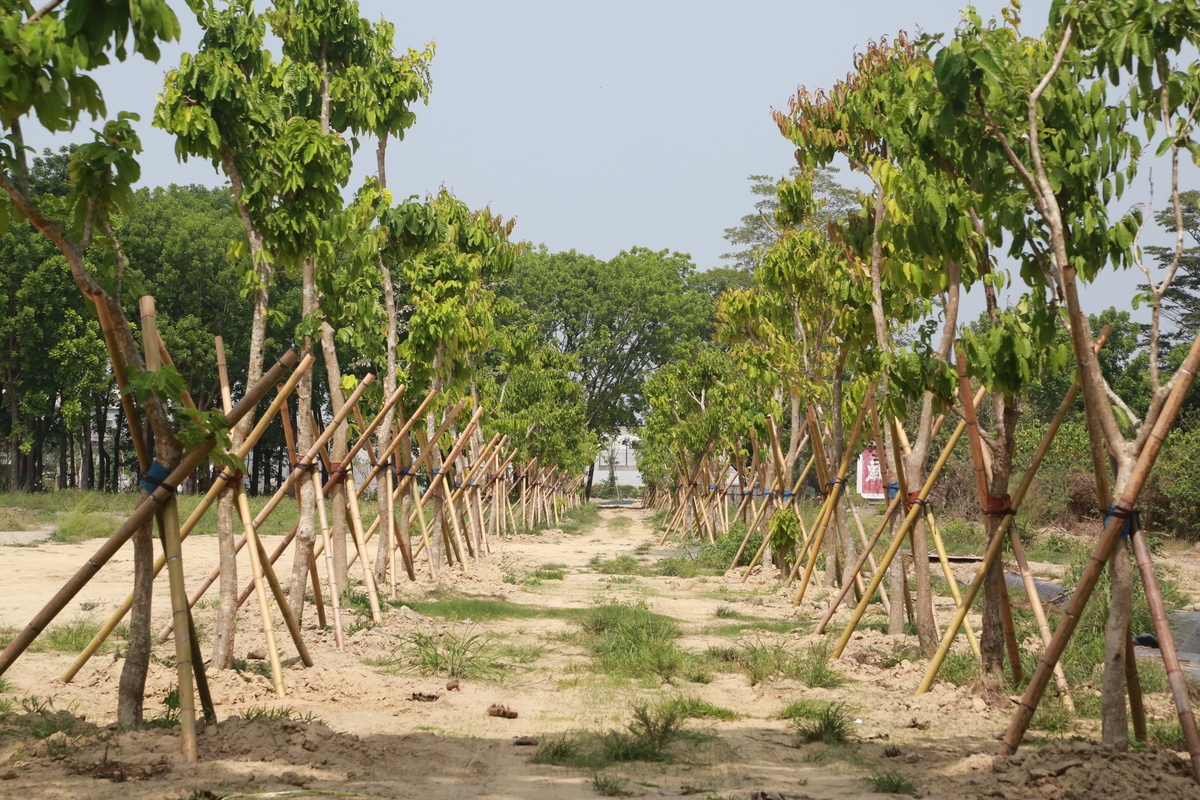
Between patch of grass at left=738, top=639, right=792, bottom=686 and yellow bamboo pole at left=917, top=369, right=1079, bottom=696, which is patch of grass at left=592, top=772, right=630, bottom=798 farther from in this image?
patch of grass at left=738, top=639, right=792, bottom=686

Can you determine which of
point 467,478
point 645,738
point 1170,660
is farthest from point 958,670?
point 467,478

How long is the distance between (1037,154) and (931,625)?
4335 mm

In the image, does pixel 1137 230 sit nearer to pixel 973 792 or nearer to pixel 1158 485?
pixel 973 792

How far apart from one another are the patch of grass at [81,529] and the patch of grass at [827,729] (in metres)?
17.7

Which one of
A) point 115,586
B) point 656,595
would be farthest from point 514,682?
point 115,586

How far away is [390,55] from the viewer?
11039 mm

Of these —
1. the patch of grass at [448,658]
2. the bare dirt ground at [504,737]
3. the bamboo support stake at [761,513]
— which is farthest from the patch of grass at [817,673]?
the bamboo support stake at [761,513]

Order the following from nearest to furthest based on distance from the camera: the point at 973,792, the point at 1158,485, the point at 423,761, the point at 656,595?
the point at 973,792
the point at 423,761
the point at 656,595
the point at 1158,485

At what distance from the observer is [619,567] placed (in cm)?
1809

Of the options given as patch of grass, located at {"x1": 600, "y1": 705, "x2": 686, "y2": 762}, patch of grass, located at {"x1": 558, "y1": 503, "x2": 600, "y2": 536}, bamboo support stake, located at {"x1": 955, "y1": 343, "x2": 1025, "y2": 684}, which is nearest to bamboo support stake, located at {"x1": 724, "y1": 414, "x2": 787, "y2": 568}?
bamboo support stake, located at {"x1": 955, "y1": 343, "x2": 1025, "y2": 684}

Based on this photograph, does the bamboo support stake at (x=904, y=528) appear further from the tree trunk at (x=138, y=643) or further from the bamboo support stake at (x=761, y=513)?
the bamboo support stake at (x=761, y=513)

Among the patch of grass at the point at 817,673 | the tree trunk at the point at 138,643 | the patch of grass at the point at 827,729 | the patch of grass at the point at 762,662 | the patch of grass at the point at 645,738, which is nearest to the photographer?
the tree trunk at the point at 138,643

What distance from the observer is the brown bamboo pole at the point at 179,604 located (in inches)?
183

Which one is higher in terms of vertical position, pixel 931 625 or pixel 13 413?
pixel 13 413
